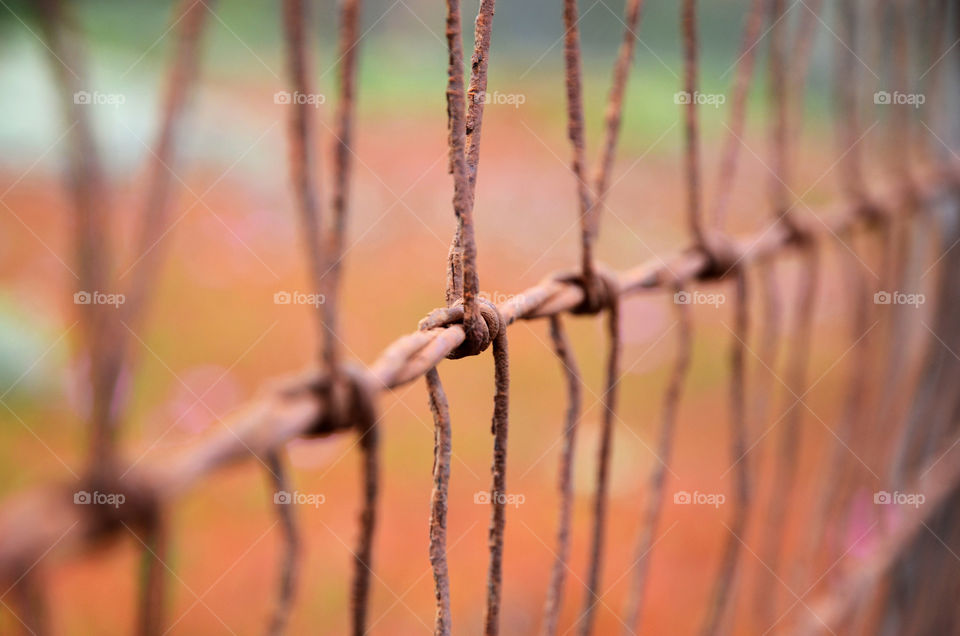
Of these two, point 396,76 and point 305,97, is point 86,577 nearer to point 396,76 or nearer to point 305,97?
point 305,97

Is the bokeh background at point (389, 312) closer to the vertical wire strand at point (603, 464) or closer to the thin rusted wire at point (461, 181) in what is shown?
the thin rusted wire at point (461, 181)

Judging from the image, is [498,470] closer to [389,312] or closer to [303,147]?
[303,147]

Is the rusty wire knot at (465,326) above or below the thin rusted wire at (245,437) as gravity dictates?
above

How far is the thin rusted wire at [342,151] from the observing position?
0.18 m

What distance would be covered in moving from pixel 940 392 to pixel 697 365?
1.21 m

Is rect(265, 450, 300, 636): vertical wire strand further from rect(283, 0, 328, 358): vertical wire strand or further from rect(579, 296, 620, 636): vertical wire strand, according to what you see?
rect(579, 296, 620, 636): vertical wire strand

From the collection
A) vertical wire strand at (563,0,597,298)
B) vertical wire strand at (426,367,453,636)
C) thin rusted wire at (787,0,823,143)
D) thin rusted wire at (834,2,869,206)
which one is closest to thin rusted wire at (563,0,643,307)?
vertical wire strand at (563,0,597,298)

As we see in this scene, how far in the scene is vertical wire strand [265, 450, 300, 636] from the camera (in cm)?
15

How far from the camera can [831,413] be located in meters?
1.78

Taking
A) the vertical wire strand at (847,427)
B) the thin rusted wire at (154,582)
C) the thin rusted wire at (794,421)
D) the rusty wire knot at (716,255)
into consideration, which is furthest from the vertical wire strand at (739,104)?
the thin rusted wire at (154,582)

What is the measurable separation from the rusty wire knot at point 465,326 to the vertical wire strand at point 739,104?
23 centimetres

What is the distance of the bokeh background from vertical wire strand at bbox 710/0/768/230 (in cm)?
14

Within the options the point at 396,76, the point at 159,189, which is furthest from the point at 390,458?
the point at 396,76

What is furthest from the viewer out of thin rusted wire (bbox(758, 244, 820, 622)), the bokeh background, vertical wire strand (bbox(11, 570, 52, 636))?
the bokeh background
